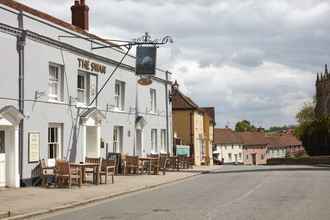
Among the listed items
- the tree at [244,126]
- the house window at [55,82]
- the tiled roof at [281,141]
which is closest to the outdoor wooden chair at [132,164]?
the house window at [55,82]

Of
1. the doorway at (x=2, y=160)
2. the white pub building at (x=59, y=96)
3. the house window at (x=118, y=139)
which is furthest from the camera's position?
the house window at (x=118, y=139)

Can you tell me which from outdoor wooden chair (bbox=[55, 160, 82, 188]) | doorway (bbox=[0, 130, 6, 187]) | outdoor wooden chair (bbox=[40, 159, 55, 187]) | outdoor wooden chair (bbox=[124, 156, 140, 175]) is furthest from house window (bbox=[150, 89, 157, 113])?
doorway (bbox=[0, 130, 6, 187])

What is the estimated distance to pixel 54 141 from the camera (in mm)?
23734

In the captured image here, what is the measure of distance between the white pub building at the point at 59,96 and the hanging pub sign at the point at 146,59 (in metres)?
1.24

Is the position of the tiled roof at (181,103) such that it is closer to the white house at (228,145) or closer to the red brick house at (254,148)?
the white house at (228,145)

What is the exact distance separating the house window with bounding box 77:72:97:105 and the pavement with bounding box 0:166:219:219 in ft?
13.9

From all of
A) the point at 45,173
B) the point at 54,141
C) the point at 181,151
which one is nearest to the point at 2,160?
the point at 45,173

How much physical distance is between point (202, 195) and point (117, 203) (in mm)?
3121

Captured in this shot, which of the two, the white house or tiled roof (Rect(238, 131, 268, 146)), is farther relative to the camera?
tiled roof (Rect(238, 131, 268, 146))

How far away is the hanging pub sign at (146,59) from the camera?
1133 inches

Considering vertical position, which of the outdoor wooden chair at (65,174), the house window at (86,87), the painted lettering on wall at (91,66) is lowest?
the outdoor wooden chair at (65,174)

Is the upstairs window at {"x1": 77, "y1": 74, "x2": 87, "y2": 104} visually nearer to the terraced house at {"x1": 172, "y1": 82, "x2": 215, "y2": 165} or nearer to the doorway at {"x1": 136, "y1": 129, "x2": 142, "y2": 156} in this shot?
the doorway at {"x1": 136, "y1": 129, "x2": 142, "y2": 156}

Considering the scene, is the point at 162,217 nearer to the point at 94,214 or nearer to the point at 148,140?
the point at 94,214

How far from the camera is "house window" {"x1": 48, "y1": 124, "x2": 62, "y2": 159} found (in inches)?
920
